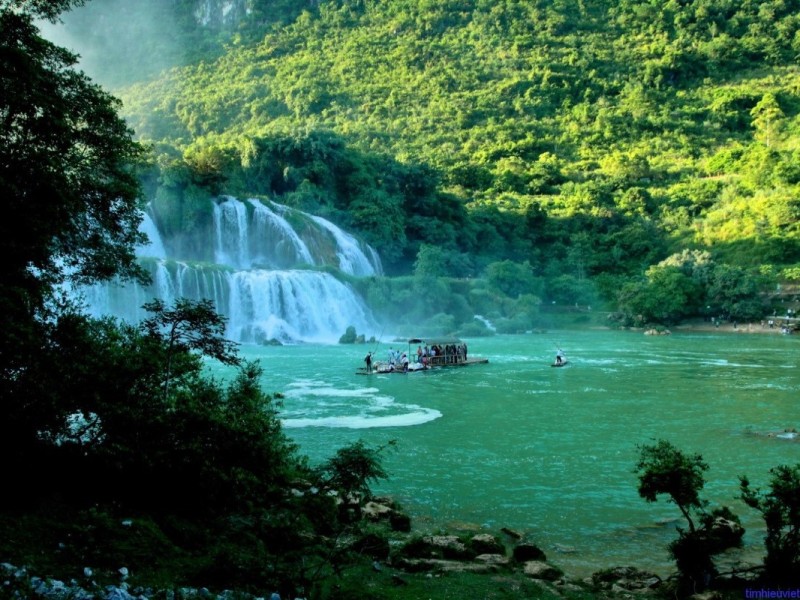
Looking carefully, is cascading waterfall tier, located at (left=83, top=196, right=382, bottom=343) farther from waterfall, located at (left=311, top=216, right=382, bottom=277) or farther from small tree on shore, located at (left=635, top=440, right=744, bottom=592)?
small tree on shore, located at (left=635, top=440, right=744, bottom=592)

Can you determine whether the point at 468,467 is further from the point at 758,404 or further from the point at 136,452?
the point at 758,404

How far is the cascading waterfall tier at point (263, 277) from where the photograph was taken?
33.8 metres

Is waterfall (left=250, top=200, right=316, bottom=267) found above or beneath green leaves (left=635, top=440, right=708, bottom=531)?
above

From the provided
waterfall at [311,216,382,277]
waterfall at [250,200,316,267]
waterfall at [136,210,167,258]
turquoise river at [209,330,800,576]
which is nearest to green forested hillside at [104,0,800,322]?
waterfall at [136,210,167,258]

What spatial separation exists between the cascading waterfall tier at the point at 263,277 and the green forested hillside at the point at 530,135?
3469mm

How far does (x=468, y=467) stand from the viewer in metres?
12.7

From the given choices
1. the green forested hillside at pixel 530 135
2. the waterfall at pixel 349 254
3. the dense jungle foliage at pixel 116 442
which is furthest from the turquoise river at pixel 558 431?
the green forested hillside at pixel 530 135

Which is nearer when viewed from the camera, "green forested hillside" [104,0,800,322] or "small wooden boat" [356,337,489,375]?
"small wooden boat" [356,337,489,375]

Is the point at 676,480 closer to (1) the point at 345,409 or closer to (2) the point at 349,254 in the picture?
(1) the point at 345,409

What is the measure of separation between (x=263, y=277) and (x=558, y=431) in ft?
77.5

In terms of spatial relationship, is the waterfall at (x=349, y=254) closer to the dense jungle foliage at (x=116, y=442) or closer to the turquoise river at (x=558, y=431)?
the turquoise river at (x=558, y=431)

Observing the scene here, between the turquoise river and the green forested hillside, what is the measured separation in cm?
2269

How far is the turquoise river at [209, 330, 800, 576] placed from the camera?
9.84 m

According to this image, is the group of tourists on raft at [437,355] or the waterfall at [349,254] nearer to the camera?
the group of tourists on raft at [437,355]
